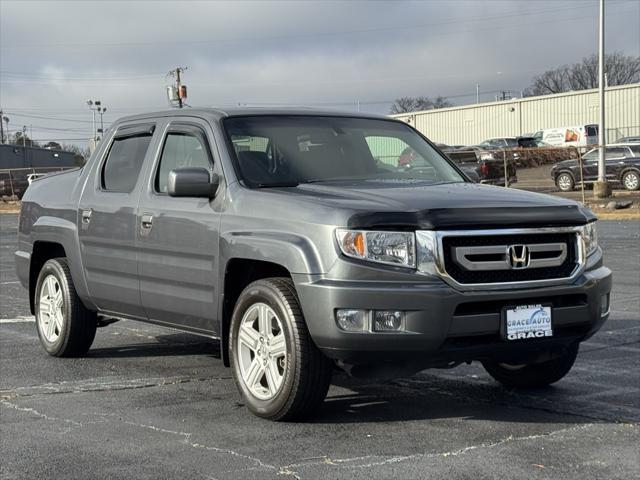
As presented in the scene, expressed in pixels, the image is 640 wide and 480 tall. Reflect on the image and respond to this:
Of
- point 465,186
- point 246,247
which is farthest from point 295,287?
point 465,186

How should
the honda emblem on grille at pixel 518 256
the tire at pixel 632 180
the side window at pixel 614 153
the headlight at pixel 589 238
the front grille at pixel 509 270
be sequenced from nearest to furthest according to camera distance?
the front grille at pixel 509 270 < the honda emblem on grille at pixel 518 256 < the headlight at pixel 589 238 < the tire at pixel 632 180 < the side window at pixel 614 153

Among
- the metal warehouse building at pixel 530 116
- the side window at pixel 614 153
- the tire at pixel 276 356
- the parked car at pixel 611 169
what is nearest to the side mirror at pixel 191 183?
the tire at pixel 276 356

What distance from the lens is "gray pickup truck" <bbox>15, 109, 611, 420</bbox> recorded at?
5.04m

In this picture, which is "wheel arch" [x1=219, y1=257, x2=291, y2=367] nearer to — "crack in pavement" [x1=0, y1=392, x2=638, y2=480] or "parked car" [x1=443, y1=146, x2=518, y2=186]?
"crack in pavement" [x1=0, y1=392, x2=638, y2=480]

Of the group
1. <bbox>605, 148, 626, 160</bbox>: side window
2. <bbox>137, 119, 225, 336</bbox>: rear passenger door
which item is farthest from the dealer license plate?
<bbox>605, 148, 626, 160</bbox>: side window

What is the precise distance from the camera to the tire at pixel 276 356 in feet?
17.2

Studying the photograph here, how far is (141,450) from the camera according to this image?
4961mm

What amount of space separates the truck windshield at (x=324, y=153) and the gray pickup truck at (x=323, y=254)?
0.05 ft

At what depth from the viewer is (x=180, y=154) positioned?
6.66 metres

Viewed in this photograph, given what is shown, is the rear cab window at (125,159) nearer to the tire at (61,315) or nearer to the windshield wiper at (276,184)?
the tire at (61,315)

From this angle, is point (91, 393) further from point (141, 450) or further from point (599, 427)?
point (599, 427)

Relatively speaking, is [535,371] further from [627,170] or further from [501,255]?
[627,170]

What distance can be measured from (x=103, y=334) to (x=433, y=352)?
4.71 meters

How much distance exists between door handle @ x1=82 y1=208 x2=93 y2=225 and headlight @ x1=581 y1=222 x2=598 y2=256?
11.9 feet
